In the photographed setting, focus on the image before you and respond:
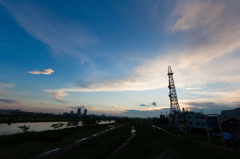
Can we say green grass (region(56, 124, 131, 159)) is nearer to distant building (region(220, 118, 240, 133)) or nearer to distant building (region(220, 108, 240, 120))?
distant building (region(220, 118, 240, 133))

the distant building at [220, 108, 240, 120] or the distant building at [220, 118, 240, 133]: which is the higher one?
the distant building at [220, 108, 240, 120]

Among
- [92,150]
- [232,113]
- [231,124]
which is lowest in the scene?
[92,150]

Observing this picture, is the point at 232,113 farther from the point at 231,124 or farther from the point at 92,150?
the point at 92,150

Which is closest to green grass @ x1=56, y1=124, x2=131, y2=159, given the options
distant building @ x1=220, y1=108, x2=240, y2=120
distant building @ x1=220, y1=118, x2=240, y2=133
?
distant building @ x1=220, y1=118, x2=240, y2=133

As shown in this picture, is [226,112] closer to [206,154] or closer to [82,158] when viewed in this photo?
[206,154]

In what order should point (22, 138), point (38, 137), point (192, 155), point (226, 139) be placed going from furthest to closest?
point (38, 137)
point (22, 138)
point (226, 139)
point (192, 155)

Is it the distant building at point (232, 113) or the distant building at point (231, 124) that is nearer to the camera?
the distant building at point (231, 124)

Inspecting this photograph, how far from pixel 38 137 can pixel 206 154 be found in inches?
1427

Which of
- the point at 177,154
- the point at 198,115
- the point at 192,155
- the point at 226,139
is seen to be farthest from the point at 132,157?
the point at 198,115

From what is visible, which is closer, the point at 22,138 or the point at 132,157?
the point at 132,157

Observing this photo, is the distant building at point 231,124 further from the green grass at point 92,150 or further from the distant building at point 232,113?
the green grass at point 92,150

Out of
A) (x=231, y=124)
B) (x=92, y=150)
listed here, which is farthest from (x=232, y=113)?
(x=92, y=150)

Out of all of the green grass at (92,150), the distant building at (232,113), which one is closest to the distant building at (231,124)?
the distant building at (232,113)

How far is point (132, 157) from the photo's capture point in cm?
1650
